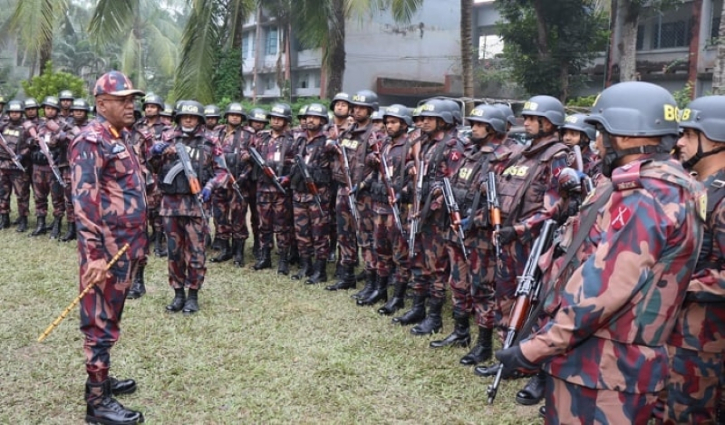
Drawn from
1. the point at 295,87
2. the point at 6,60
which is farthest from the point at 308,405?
the point at 6,60

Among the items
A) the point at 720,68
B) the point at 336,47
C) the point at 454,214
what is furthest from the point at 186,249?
the point at 336,47

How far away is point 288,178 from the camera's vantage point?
8.22 metres

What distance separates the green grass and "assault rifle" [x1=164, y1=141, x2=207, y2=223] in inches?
48.8

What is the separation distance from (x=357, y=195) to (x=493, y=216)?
2426 mm

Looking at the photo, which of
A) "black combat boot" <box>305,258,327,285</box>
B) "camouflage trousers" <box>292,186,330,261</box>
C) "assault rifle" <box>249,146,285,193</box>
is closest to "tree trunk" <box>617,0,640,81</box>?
"camouflage trousers" <box>292,186,330,261</box>

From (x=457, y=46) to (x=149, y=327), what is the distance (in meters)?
26.6

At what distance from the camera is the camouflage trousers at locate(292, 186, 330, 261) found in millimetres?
7961

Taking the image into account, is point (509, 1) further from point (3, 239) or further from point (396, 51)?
point (3, 239)

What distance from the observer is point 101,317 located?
4.10m

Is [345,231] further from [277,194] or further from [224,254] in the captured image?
[224,254]

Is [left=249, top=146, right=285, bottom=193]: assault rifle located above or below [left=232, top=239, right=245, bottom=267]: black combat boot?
above

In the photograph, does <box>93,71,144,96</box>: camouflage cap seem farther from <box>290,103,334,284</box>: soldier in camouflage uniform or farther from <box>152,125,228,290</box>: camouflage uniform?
<box>290,103,334,284</box>: soldier in camouflage uniform

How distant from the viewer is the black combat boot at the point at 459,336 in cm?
572

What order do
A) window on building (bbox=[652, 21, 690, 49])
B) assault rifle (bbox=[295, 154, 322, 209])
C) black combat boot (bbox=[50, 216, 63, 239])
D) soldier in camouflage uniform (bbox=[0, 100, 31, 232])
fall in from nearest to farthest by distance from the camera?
assault rifle (bbox=[295, 154, 322, 209])
black combat boot (bbox=[50, 216, 63, 239])
soldier in camouflage uniform (bbox=[0, 100, 31, 232])
window on building (bbox=[652, 21, 690, 49])
